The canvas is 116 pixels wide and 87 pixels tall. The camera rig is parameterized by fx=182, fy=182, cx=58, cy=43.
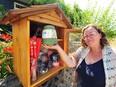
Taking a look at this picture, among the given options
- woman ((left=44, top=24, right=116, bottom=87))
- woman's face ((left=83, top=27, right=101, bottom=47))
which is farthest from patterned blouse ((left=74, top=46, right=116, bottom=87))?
woman's face ((left=83, top=27, right=101, bottom=47))

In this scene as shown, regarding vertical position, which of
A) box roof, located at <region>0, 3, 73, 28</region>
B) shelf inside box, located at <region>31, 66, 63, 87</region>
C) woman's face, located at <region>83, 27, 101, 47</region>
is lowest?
shelf inside box, located at <region>31, 66, 63, 87</region>

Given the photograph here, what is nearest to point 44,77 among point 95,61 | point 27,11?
point 95,61

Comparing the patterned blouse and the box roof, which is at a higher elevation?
the box roof

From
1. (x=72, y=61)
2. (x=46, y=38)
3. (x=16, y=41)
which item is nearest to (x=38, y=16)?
(x=46, y=38)

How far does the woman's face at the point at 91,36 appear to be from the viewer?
160cm

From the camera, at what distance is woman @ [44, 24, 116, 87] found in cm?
162

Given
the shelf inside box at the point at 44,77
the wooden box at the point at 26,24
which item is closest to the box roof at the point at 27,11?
the wooden box at the point at 26,24

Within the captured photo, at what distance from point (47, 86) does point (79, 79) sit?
1.30ft

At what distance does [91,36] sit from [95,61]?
0.26 m

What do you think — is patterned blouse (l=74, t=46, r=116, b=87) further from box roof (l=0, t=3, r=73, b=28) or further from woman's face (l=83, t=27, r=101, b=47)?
box roof (l=0, t=3, r=73, b=28)

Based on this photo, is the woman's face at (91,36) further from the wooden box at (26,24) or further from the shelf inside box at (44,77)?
the shelf inside box at (44,77)

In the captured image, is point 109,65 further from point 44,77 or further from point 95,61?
point 44,77

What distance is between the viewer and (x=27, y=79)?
1.43 meters

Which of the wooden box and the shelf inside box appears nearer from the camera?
the wooden box
